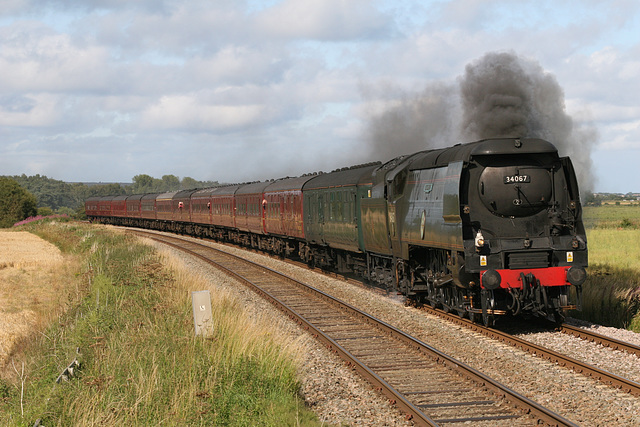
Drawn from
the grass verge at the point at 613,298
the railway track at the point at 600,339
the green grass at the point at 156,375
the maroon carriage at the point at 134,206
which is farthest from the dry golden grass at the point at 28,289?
the maroon carriage at the point at 134,206

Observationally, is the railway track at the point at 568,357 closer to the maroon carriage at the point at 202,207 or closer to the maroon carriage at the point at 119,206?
the maroon carriage at the point at 202,207

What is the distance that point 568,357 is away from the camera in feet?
32.4

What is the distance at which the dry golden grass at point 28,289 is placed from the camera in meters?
16.8

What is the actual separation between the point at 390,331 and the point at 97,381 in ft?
20.6

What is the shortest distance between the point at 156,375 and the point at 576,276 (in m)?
7.58

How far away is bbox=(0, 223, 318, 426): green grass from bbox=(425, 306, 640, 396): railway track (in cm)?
399

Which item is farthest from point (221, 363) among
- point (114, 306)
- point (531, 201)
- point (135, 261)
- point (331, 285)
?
point (135, 261)

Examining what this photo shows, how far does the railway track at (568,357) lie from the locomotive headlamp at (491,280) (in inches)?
34.5

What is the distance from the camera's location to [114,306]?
13648 millimetres

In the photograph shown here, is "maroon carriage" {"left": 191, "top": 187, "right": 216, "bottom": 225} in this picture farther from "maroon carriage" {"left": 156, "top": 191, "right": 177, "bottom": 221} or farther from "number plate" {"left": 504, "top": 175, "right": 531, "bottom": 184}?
"number plate" {"left": 504, "top": 175, "right": 531, "bottom": 184}

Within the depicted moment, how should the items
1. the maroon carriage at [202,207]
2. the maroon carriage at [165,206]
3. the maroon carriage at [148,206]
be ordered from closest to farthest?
the maroon carriage at [202,207] < the maroon carriage at [165,206] < the maroon carriage at [148,206]

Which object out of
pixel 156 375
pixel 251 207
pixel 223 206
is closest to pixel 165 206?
pixel 223 206

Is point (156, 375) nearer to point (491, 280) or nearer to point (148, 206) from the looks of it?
point (491, 280)

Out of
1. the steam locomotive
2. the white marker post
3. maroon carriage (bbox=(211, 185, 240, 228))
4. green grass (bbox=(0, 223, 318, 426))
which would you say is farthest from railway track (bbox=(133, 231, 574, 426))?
maroon carriage (bbox=(211, 185, 240, 228))
